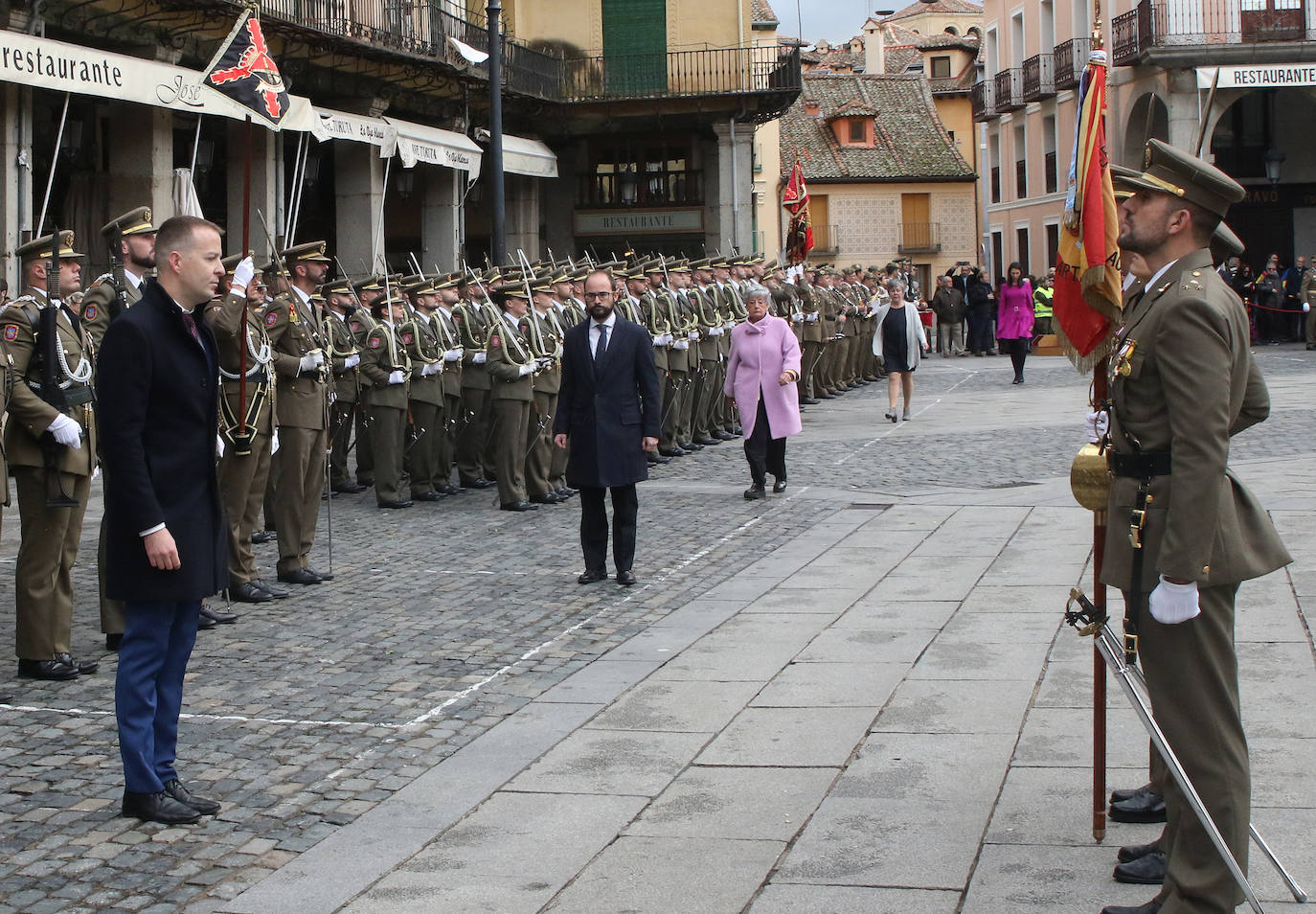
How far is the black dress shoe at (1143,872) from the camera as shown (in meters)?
4.75

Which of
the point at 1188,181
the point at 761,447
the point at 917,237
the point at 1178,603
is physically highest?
the point at 917,237

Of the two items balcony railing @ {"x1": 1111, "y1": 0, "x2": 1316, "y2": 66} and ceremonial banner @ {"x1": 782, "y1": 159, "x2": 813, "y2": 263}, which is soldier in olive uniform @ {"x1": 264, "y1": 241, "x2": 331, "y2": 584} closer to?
ceremonial banner @ {"x1": 782, "y1": 159, "x2": 813, "y2": 263}

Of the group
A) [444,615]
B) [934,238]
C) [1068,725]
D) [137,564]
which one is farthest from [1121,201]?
[934,238]

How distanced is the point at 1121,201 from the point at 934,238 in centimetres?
5914

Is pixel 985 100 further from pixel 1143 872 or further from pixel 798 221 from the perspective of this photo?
pixel 1143 872

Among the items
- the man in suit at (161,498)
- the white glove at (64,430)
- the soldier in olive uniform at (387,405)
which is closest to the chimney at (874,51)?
the soldier in olive uniform at (387,405)

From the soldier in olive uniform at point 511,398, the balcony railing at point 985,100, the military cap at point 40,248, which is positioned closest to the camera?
the military cap at point 40,248

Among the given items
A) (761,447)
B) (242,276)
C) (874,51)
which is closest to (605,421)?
(242,276)

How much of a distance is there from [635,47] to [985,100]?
60.0ft

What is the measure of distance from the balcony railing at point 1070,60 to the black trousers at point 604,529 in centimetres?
3324

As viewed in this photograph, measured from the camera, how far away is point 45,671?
771 centimetres

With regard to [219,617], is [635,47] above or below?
above

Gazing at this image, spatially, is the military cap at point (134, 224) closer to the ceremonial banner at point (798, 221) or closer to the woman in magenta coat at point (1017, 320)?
the woman in magenta coat at point (1017, 320)

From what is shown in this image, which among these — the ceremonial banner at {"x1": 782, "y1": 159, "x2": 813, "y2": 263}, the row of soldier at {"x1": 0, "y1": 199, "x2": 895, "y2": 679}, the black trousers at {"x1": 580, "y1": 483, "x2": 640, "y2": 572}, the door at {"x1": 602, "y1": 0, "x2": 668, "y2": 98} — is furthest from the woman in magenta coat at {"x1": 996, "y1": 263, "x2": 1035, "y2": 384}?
the black trousers at {"x1": 580, "y1": 483, "x2": 640, "y2": 572}
